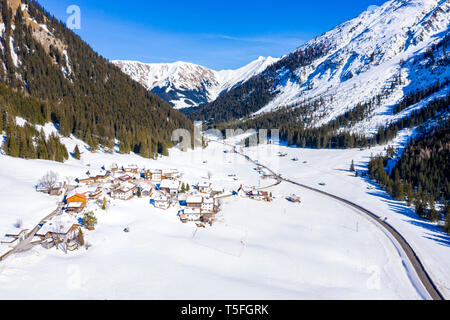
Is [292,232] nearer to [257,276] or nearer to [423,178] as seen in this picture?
[257,276]

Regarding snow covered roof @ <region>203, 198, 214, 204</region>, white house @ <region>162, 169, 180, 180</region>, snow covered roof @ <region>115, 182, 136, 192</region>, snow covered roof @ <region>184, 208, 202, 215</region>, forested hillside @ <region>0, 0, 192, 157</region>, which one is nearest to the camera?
snow covered roof @ <region>184, 208, 202, 215</region>

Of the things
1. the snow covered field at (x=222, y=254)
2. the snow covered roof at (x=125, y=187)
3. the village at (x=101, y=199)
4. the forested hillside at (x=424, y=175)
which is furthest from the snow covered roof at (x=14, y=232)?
the forested hillside at (x=424, y=175)

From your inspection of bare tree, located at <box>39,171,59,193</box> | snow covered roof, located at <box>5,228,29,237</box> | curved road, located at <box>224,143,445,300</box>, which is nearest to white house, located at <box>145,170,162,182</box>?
bare tree, located at <box>39,171,59,193</box>

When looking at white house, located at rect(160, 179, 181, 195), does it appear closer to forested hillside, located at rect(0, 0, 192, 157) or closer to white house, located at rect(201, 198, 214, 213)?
white house, located at rect(201, 198, 214, 213)

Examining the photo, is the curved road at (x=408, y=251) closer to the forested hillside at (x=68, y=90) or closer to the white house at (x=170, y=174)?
the white house at (x=170, y=174)

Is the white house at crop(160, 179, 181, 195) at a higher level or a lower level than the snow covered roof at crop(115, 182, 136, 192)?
lower

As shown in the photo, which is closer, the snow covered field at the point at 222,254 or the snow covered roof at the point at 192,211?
the snow covered field at the point at 222,254

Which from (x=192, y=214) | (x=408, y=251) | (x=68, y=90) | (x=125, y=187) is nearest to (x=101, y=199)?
(x=125, y=187)

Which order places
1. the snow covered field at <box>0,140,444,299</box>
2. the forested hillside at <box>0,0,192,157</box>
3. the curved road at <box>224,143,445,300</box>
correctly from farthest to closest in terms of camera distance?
the forested hillside at <box>0,0,192,157</box> < the curved road at <box>224,143,445,300</box> < the snow covered field at <box>0,140,444,299</box>
